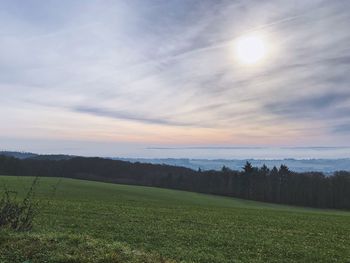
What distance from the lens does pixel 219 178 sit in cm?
11369

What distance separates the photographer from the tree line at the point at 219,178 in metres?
90.7

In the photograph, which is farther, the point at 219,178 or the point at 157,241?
the point at 219,178

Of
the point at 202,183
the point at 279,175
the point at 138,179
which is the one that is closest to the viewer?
the point at 279,175

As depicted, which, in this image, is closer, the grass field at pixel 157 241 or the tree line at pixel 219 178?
the grass field at pixel 157 241

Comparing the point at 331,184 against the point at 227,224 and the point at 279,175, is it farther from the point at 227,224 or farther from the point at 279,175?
the point at 227,224

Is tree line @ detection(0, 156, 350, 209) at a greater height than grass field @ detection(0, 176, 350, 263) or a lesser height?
greater

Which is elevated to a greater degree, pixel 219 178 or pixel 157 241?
pixel 219 178

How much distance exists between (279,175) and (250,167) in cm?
798

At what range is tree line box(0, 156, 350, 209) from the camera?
90.7 meters

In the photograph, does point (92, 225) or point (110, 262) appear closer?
point (110, 262)

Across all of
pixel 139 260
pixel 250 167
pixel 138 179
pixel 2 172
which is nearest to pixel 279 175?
pixel 250 167

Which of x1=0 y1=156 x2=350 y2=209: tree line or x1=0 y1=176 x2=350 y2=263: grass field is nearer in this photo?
x1=0 y1=176 x2=350 y2=263: grass field

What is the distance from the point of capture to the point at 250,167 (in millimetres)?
109250

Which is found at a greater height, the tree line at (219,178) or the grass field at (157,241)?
the tree line at (219,178)
